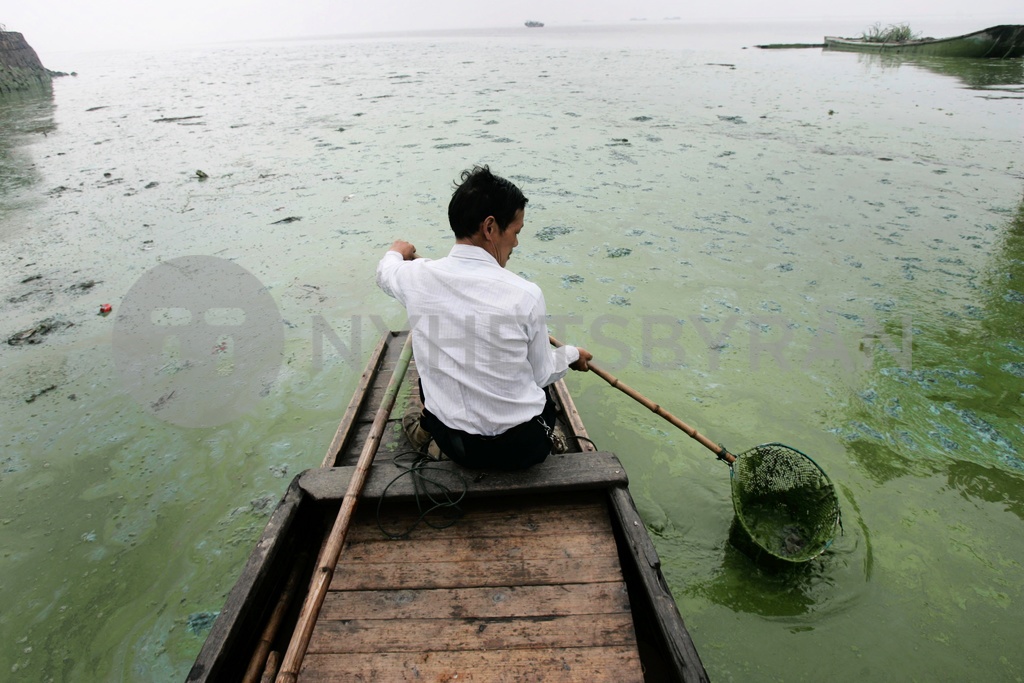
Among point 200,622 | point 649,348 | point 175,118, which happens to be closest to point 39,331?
point 200,622

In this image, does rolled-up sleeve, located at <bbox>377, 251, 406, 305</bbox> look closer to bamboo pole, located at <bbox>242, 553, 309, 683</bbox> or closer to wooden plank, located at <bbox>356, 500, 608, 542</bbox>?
wooden plank, located at <bbox>356, 500, 608, 542</bbox>

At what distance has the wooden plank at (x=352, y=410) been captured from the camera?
237 cm

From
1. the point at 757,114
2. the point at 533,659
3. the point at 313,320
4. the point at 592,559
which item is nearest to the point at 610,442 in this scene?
the point at 592,559

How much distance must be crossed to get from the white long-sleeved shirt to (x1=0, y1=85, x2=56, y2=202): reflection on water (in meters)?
7.96

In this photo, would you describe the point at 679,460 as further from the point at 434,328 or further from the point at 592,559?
the point at 434,328

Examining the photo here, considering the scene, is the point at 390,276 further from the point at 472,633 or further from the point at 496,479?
the point at 472,633

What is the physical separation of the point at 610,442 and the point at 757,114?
976cm

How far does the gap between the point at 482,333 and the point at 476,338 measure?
28mm

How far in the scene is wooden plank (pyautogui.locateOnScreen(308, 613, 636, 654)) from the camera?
5.09ft

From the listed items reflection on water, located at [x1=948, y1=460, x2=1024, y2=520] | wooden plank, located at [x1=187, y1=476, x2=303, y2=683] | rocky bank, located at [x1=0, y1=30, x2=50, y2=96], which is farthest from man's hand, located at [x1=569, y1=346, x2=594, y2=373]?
rocky bank, located at [x1=0, y1=30, x2=50, y2=96]

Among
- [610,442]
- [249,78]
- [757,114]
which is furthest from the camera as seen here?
[249,78]

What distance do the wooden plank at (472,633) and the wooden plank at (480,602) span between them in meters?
0.02

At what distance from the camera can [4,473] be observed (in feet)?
9.41

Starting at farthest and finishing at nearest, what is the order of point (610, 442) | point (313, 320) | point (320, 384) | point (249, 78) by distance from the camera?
point (249, 78), point (313, 320), point (320, 384), point (610, 442)
